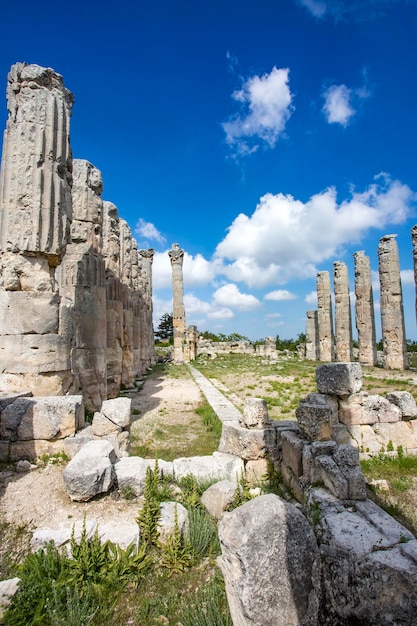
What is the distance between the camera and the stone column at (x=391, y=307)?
70.1ft

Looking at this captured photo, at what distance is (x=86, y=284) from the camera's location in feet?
33.0

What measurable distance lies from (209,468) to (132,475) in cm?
130

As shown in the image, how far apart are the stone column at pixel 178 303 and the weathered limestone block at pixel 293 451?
85.3 ft

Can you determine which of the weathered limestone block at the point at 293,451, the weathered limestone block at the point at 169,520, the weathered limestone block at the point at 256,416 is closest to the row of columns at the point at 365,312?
the weathered limestone block at the point at 256,416

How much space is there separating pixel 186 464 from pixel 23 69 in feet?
28.4

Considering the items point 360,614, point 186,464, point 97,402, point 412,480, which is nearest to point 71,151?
point 97,402

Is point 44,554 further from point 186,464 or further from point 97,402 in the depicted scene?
point 97,402

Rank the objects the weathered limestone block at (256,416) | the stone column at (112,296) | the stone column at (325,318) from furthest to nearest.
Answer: the stone column at (325,318) < the stone column at (112,296) < the weathered limestone block at (256,416)

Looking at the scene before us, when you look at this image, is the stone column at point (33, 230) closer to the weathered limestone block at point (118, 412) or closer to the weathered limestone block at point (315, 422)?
the weathered limestone block at point (118, 412)

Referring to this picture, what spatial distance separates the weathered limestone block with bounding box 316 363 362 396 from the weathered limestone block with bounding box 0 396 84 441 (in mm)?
4965

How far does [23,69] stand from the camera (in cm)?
707

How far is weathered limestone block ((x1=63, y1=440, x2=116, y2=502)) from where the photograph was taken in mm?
4199

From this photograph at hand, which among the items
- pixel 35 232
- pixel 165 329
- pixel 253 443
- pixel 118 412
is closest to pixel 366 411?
pixel 253 443

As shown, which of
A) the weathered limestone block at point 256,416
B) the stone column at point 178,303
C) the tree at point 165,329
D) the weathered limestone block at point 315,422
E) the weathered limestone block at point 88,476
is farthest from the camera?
the tree at point 165,329
